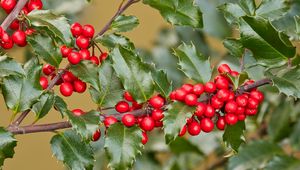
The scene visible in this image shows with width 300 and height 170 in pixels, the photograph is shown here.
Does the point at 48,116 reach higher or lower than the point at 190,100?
lower

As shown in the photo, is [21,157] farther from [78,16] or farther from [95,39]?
[95,39]

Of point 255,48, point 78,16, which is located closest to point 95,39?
point 255,48

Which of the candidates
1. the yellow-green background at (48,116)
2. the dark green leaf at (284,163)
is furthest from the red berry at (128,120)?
the yellow-green background at (48,116)

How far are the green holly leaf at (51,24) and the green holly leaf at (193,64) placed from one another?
16cm

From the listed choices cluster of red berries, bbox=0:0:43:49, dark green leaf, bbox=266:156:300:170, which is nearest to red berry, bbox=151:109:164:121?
cluster of red berries, bbox=0:0:43:49

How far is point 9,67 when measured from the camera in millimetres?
714

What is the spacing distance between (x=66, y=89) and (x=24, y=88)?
0.06 m

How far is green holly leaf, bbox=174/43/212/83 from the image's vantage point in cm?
78

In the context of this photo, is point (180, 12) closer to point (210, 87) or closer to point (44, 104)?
point (210, 87)

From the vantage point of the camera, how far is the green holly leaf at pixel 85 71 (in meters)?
0.75

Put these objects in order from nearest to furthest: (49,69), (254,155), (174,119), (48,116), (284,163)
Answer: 1. (174,119)
2. (49,69)
3. (284,163)
4. (254,155)
5. (48,116)

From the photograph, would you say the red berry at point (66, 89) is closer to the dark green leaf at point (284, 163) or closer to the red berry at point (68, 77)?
the red berry at point (68, 77)

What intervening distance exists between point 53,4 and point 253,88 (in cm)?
65

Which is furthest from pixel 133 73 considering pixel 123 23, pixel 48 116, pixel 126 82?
pixel 48 116
